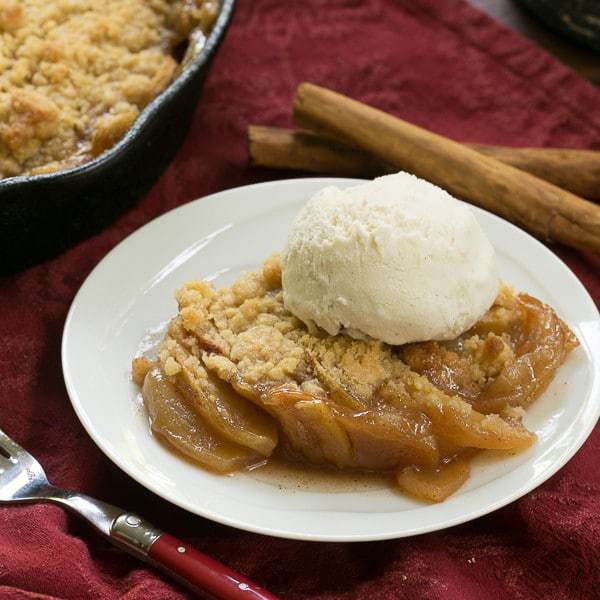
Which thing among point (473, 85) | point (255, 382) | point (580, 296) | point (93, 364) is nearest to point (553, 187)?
point (580, 296)

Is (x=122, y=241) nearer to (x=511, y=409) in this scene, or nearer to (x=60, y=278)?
(x=60, y=278)

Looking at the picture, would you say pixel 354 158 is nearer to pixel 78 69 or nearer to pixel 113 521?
pixel 78 69

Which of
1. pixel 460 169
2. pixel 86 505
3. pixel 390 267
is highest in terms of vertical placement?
pixel 390 267

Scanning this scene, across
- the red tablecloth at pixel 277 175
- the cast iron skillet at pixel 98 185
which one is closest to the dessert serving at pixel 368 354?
the red tablecloth at pixel 277 175

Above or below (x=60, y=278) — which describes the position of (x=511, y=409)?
above

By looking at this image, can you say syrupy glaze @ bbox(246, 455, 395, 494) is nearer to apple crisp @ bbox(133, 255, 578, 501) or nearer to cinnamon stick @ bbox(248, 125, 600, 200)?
apple crisp @ bbox(133, 255, 578, 501)

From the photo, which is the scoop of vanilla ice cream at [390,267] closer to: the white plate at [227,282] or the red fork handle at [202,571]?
the white plate at [227,282]

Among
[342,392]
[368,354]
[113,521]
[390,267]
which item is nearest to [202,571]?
[113,521]
